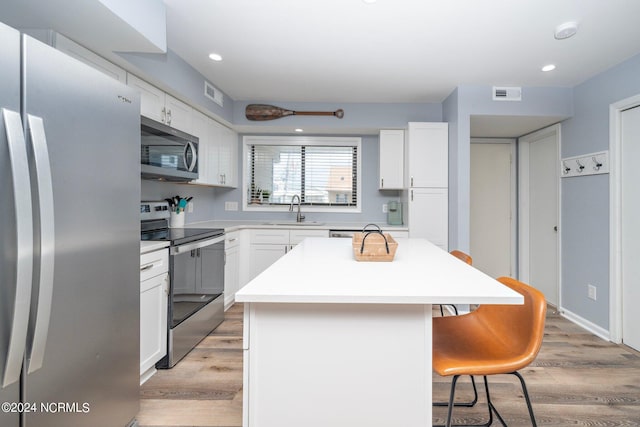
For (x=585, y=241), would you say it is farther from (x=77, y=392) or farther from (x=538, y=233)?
(x=77, y=392)

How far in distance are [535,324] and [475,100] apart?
279cm

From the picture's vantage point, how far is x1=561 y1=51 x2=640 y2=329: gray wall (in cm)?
282

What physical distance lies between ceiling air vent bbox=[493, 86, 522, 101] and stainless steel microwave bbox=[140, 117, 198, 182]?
3.05m

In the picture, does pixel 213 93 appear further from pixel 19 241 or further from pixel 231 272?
pixel 19 241

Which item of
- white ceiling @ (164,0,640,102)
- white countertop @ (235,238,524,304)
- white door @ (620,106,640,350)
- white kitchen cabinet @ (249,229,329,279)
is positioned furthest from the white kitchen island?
white kitchen cabinet @ (249,229,329,279)

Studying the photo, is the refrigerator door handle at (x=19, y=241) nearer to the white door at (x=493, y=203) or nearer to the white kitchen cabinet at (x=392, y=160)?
the white kitchen cabinet at (x=392, y=160)

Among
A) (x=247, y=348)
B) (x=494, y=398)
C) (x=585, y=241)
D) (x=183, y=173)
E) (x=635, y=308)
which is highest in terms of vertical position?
(x=183, y=173)

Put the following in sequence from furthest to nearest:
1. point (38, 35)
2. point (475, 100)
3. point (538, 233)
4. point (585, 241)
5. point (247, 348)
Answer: point (538, 233)
point (475, 100)
point (585, 241)
point (38, 35)
point (247, 348)

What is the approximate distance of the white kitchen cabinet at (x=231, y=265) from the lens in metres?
3.32

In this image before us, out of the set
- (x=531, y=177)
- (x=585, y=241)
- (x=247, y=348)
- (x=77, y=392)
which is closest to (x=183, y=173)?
(x=77, y=392)

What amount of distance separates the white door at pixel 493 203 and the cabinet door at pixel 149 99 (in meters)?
3.83

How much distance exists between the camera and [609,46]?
2.46m

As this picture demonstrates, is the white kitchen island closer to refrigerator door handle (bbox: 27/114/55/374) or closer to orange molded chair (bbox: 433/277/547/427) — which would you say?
orange molded chair (bbox: 433/277/547/427)

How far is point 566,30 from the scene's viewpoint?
2.21m
